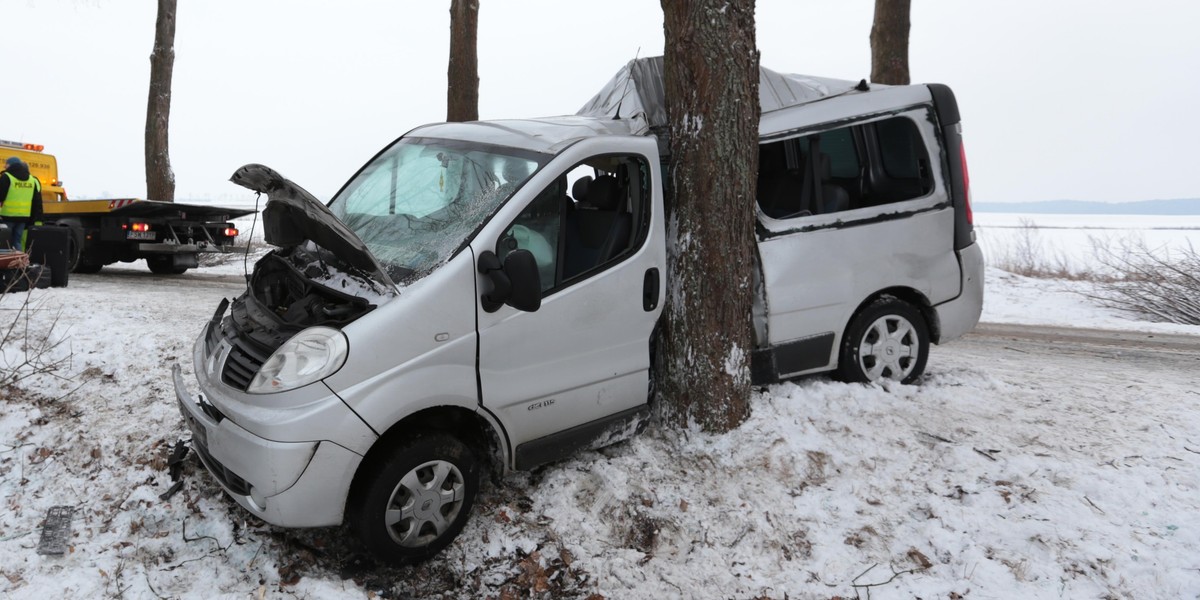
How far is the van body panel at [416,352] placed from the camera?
344 cm

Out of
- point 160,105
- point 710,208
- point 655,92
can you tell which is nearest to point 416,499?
point 710,208

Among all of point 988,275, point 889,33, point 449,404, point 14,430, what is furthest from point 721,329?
point 988,275

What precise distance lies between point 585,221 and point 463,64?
262 inches

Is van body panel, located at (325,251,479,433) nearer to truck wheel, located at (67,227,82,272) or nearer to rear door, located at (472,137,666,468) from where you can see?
rear door, located at (472,137,666,468)

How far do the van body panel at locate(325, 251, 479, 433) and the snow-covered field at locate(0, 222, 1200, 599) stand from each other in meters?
0.83

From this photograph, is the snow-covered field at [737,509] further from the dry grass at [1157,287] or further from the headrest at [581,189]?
the dry grass at [1157,287]

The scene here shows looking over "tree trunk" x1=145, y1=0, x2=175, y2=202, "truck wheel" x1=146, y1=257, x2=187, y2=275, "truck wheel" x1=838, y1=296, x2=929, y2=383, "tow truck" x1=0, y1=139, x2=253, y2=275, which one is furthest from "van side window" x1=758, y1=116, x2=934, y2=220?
"tree trunk" x1=145, y1=0, x2=175, y2=202

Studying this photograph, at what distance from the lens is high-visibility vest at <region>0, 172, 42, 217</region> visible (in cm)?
990

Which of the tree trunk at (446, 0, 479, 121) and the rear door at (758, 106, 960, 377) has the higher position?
the tree trunk at (446, 0, 479, 121)

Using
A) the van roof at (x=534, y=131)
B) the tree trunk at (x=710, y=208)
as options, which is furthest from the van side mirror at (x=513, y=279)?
the tree trunk at (x=710, y=208)

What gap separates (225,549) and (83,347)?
3029mm

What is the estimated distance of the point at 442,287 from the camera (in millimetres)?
3637

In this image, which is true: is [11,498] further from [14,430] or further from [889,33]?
[889,33]

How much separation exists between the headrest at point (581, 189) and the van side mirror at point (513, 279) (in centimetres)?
82
